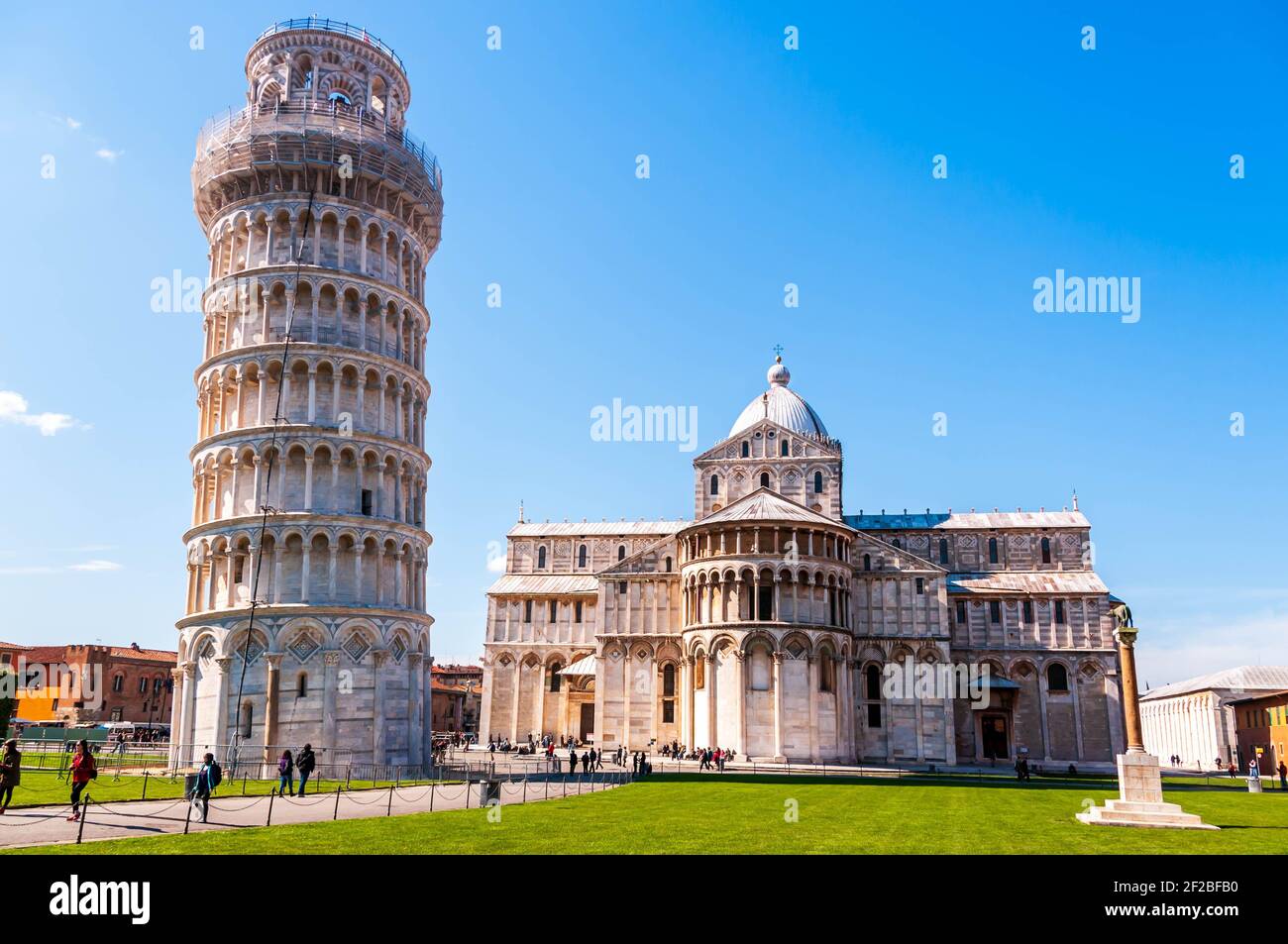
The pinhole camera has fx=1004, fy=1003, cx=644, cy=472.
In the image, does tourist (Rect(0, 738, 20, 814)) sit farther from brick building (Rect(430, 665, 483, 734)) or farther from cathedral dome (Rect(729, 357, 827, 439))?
brick building (Rect(430, 665, 483, 734))

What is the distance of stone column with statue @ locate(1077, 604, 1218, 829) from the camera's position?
28.3 meters

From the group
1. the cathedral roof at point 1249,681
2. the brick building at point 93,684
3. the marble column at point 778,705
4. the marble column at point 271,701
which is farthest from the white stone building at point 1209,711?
the brick building at point 93,684

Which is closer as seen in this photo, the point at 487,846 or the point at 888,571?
the point at 487,846

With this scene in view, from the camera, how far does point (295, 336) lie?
48656 millimetres

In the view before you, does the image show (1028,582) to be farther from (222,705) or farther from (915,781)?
(222,705)

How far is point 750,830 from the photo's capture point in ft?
78.6

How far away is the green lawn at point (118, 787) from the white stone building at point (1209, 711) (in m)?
71.0

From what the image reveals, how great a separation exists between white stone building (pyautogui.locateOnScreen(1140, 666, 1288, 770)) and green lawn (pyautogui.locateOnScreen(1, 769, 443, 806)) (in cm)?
7103

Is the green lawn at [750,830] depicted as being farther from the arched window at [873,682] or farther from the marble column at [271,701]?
the arched window at [873,682]

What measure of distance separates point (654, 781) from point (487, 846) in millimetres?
25658

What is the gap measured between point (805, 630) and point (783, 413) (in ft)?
68.9
